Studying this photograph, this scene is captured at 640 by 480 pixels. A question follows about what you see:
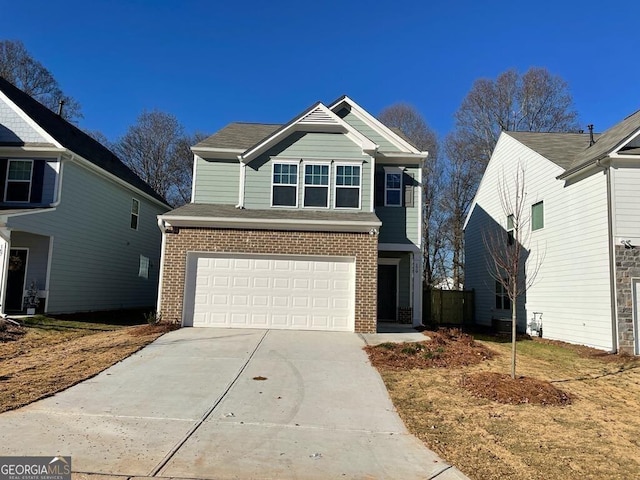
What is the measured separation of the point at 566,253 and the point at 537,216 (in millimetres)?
2475

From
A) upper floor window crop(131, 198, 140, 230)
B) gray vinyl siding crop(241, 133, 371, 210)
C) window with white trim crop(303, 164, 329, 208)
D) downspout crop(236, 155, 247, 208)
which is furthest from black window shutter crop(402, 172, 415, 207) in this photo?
upper floor window crop(131, 198, 140, 230)

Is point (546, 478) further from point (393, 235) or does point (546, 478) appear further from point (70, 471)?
point (393, 235)

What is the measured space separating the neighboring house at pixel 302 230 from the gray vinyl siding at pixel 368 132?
0.04m

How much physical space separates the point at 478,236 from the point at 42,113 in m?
19.4

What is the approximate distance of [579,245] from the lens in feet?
45.8

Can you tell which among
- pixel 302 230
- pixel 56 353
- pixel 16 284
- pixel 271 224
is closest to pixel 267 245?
pixel 271 224

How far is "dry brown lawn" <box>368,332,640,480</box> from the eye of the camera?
16.2 ft

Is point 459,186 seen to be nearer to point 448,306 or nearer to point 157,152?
point 448,306

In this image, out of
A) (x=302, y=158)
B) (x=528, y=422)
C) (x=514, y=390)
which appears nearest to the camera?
(x=528, y=422)

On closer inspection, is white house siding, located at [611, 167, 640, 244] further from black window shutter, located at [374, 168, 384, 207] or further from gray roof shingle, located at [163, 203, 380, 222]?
black window shutter, located at [374, 168, 384, 207]

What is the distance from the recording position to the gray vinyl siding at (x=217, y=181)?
15844mm

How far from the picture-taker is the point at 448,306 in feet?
70.3

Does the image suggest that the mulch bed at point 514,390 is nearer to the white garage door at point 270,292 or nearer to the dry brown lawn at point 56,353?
the white garage door at point 270,292

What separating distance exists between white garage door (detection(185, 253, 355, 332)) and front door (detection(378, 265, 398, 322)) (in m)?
3.95
